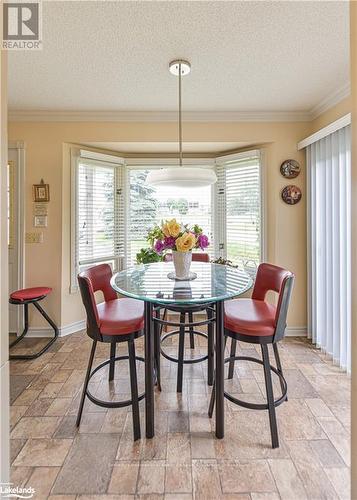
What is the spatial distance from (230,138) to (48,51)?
199 cm

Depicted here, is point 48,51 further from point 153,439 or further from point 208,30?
point 153,439

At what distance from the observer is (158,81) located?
2.46m

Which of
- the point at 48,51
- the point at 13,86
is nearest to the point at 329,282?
the point at 48,51

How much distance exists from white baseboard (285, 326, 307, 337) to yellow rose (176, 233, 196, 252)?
6.65 ft

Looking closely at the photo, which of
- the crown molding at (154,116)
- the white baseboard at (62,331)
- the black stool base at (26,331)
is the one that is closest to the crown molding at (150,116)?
the crown molding at (154,116)

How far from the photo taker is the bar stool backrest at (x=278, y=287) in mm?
1708

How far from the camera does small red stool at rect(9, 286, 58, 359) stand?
2.84 meters

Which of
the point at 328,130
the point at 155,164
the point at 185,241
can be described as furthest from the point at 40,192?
the point at 328,130

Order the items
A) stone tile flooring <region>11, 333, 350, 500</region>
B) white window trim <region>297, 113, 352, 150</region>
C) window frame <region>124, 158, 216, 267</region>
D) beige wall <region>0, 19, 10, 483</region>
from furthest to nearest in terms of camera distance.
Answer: window frame <region>124, 158, 216, 267</region>, white window trim <region>297, 113, 352, 150</region>, stone tile flooring <region>11, 333, 350, 500</region>, beige wall <region>0, 19, 10, 483</region>

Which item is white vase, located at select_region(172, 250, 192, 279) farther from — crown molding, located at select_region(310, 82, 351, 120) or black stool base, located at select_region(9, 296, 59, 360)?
crown molding, located at select_region(310, 82, 351, 120)

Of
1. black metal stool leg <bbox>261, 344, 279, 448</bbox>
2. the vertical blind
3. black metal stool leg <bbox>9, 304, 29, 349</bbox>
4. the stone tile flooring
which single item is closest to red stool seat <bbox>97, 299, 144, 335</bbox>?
the stone tile flooring

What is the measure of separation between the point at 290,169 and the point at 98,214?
95.0 inches

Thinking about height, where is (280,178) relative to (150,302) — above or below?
above

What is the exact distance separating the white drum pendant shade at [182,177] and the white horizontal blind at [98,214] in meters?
1.69
